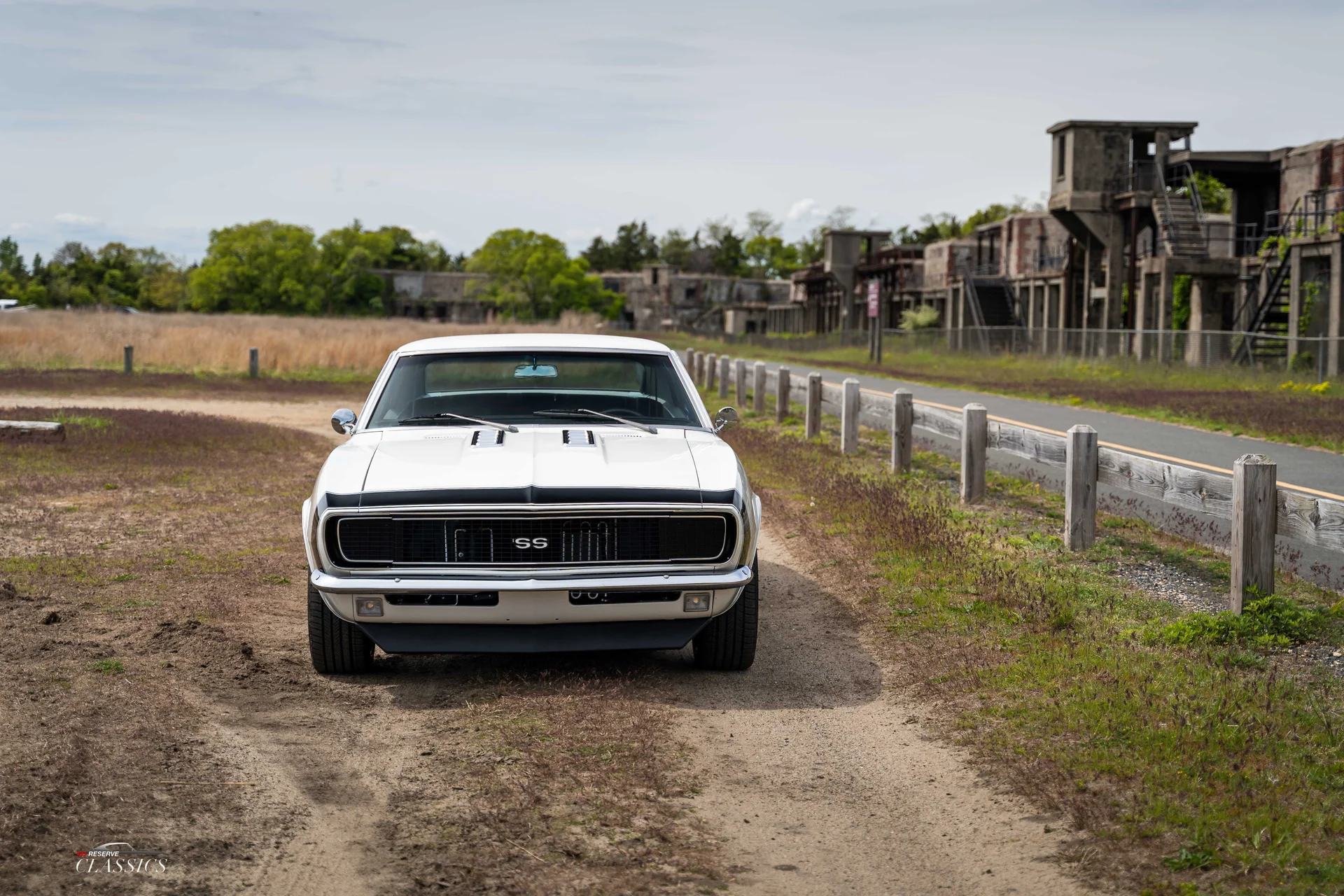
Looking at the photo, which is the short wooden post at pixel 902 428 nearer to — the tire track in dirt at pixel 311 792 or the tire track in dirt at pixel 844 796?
the tire track in dirt at pixel 844 796

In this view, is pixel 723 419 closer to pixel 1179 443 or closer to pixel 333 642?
pixel 333 642

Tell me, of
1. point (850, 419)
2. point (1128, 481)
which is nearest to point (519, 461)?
point (1128, 481)

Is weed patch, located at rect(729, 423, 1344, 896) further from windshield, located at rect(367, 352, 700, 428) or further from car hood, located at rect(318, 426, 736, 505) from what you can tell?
windshield, located at rect(367, 352, 700, 428)

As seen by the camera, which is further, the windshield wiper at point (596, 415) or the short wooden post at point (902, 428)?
the short wooden post at point (902, 428)

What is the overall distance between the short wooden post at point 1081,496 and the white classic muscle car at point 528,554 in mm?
3863

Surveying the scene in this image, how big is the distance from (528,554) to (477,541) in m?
0.23

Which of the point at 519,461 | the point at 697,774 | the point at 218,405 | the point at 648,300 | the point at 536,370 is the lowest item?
the point at 218,405

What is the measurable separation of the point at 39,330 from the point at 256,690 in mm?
35909

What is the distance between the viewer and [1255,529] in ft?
22.6

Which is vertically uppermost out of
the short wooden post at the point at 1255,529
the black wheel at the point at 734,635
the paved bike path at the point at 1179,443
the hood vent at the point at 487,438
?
the hood vent at the point at 487,438

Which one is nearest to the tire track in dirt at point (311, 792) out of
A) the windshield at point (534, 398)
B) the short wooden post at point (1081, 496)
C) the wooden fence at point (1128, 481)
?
the windshield at point (534, 398)

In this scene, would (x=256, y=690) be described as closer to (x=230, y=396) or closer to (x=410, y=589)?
(x=410, y=589)

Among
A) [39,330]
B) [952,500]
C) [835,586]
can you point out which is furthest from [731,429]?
[39,330]

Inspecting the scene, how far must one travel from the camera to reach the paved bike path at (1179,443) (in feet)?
42.9
